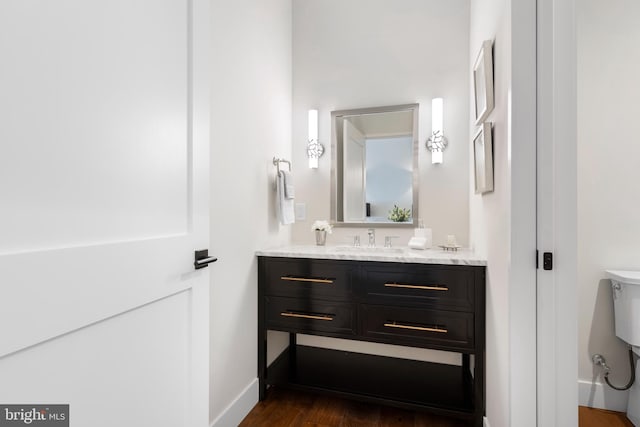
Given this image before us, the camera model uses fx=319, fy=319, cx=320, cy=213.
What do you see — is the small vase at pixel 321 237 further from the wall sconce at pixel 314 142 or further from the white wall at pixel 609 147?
the white wall at pixel 609 147

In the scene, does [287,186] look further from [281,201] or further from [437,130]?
[437,130]

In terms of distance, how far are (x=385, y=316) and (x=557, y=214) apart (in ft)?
3.34

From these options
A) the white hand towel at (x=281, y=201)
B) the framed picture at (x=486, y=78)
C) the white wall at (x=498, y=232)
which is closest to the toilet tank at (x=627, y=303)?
the white wall at (x=498, y=232)

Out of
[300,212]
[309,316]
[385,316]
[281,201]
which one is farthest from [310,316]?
[300,212]

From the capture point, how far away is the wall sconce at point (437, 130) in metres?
2.25

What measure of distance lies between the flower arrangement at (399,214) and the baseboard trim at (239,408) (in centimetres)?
143

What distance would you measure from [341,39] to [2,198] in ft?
7.91

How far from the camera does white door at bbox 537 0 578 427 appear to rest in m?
1.09

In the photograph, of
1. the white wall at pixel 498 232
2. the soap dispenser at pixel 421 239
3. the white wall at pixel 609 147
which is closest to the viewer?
the white wall at pixel 498 232

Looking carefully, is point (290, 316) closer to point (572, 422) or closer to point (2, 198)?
point (572, 422)

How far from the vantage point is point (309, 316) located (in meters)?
1.94

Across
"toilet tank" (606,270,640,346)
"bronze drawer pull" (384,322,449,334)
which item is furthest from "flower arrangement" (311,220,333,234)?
"toilet tank" (606,270,640,346)

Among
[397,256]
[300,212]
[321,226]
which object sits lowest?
[397,256]

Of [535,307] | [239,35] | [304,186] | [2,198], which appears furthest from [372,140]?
[2,198]
